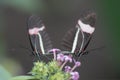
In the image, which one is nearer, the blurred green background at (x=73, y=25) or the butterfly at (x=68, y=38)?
the butterfly at (x=68, y=38)

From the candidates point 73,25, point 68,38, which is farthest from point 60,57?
point 73,25

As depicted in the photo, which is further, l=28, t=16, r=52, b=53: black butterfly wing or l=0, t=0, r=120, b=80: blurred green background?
A: l=0, t=0, r=120, b=80: blurred green background

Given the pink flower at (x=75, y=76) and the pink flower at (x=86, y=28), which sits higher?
the pink flower at (x=86, y=28)

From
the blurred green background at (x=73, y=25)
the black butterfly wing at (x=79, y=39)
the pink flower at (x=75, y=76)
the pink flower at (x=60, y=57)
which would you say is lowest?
the blurred green background at (x=73, y=25)

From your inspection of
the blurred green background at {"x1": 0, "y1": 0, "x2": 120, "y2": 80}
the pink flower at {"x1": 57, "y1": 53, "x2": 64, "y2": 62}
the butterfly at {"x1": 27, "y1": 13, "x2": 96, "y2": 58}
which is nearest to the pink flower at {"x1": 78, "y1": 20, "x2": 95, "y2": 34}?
the butterfly at {"x1": 27, "y1": 13, "x2": 96, "y2": 58}

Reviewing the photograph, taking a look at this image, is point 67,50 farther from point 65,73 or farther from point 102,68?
point 102,68

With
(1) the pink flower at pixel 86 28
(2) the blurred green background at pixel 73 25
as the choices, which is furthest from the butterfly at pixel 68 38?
(2) the blurred green background at pixel 73 25

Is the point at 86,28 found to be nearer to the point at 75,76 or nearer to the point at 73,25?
the point at 75,76

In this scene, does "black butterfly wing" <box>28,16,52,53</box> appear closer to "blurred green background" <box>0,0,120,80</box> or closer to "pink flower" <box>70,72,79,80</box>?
"pink flower" <box>70,72,79,80</box>

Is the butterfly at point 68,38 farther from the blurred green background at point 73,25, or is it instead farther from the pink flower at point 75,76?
the blurred green background at point 73,25
